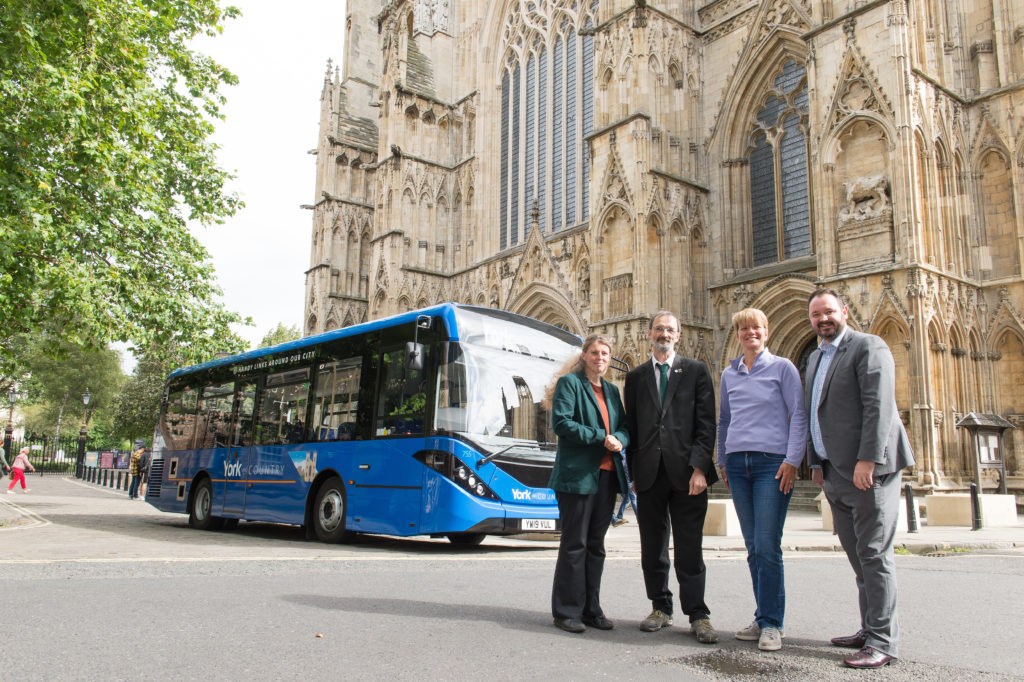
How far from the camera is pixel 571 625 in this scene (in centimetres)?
400

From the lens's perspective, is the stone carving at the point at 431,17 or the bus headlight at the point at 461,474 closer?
the bus headlight at the point at 461,474

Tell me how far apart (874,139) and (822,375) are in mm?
13180

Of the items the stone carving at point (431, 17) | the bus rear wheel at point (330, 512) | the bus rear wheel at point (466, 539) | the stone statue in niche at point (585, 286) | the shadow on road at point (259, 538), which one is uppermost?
the stone carving at point (431, 17)

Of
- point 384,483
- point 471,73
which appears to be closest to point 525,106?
point 471,73

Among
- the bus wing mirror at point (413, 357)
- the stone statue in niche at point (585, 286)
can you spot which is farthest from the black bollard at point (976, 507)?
the stone statue in niche at point (585, 286)

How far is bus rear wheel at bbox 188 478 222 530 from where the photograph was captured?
455 inches

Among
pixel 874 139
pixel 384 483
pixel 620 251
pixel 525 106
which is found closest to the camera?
pixel 384 483

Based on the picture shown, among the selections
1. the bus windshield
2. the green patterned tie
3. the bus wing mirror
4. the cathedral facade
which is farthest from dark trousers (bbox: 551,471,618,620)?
the cathedral facade

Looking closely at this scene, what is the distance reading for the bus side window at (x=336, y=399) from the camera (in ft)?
30.1

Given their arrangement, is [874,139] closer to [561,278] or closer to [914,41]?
[914,41]

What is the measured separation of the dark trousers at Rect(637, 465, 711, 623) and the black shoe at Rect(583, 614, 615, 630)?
10.7 inches

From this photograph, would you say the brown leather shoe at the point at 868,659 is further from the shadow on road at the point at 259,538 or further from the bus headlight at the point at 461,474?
the shadow on road at the point at 259,538

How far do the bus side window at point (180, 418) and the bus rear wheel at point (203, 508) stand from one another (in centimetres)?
91

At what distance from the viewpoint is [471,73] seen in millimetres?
28703
